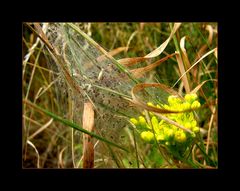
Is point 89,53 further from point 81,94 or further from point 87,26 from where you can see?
point 87,26

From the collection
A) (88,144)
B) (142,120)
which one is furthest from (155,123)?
(88,144)

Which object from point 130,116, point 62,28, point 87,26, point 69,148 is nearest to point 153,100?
point 130,116

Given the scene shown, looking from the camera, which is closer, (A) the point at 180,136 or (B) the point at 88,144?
(A) the point at 180,136

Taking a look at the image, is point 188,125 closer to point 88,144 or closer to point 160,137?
point 160,137

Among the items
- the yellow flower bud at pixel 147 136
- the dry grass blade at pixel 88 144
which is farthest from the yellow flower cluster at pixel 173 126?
the dry grass blade at pixel 88 144

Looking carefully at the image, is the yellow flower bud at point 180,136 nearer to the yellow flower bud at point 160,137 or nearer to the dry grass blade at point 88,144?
the yellow flower bud at point 160,137
